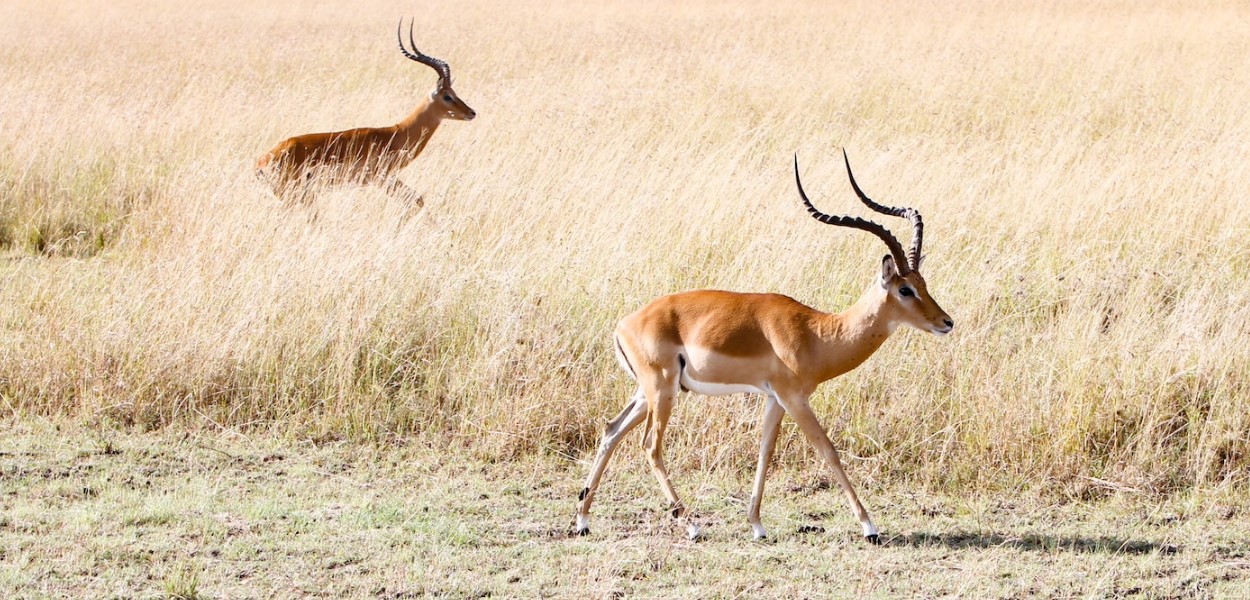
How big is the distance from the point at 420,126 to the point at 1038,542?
6.50 metres

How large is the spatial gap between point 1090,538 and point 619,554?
1.64 meters

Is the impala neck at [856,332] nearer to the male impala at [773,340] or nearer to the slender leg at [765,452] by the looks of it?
the male impala at [773,340]

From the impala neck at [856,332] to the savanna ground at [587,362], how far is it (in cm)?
65

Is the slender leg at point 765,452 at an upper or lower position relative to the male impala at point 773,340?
lower

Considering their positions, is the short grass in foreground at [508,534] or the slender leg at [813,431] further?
the slender leg at [813,431]

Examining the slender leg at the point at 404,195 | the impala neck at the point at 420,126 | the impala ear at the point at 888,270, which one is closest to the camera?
the impala ear at the point at 888,270

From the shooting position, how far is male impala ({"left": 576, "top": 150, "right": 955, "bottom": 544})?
4.46m

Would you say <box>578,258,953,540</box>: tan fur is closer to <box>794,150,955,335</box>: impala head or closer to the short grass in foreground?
<box>794,150,955,335</box>: impala head

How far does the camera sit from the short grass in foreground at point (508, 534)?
4.30 m

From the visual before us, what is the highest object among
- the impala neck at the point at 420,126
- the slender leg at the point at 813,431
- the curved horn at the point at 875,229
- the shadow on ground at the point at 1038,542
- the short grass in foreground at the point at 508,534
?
the impala neck at the point at 420,126

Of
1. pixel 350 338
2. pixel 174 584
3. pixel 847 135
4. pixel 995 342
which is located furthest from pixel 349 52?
pixel 174 584

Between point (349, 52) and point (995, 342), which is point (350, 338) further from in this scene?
point (349, 52)

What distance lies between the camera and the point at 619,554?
4.55m

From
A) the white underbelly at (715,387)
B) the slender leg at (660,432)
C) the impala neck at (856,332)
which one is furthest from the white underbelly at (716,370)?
the impala neck at (856,332)
